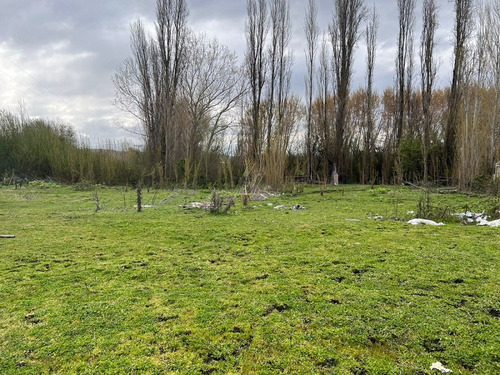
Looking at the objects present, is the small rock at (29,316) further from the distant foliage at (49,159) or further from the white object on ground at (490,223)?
the distant foliage at (49,159)

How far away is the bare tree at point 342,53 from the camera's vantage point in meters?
11.7

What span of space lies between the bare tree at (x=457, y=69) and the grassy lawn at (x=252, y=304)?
27.5ft

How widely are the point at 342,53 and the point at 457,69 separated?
165 inches

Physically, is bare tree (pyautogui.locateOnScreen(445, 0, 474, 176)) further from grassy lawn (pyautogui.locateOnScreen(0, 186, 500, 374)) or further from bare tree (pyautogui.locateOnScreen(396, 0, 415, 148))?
grassy lawn (pyautogui.locateOnScreen(0, 186, 500, 374))

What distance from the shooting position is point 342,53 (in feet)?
39.4

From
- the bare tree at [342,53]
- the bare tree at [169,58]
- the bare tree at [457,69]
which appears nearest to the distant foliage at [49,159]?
the bare tree at [169,58]

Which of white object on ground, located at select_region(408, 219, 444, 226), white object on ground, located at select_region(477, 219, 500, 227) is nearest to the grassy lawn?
white object on ground, located at select_region(477, 219, 500, 227)

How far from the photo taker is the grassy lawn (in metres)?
1.14

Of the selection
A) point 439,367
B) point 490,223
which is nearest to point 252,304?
point 439,367

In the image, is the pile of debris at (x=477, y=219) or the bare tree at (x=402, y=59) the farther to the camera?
the bare tree at (x=402, y=59)

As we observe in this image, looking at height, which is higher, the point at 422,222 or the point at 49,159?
the point at 49,159

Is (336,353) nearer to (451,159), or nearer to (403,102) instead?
(451,159)

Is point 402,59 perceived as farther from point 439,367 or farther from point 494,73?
point 439,367

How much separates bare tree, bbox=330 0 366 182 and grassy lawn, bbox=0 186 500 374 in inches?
377
